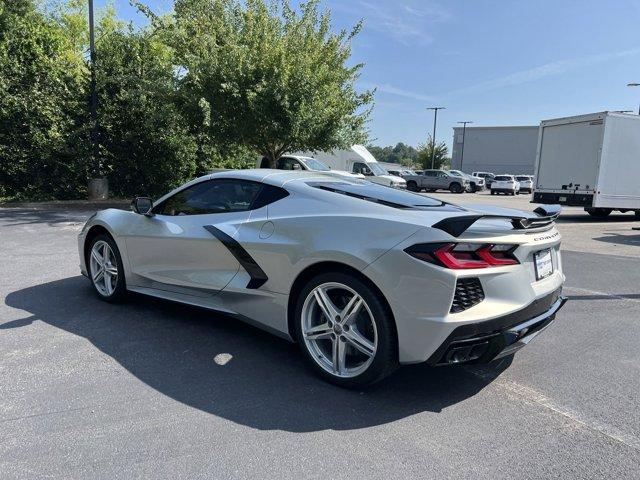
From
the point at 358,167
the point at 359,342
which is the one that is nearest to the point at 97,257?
the point at 359,342

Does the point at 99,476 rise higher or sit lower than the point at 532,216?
lower

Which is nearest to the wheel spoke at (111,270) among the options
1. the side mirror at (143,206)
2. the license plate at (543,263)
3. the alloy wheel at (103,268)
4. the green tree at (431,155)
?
the alloy wheel at (103,268)

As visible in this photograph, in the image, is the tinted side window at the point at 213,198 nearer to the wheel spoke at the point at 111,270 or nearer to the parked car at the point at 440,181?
the wheel spoke at the point at 111,270

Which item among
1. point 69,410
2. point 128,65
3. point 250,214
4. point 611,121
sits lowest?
point 69,410

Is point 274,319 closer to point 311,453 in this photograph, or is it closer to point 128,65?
point 311,453

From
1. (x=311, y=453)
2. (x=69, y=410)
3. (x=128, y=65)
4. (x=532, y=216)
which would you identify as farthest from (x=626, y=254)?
(x=128, y=65)

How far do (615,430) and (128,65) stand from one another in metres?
17.6

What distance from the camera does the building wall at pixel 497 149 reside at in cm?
6638

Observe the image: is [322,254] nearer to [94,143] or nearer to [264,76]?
[264,76]

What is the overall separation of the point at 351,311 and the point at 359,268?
0.31m

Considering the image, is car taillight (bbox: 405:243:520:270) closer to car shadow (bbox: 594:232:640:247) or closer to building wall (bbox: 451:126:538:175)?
car shadow (bbox: 594:232:640:247)

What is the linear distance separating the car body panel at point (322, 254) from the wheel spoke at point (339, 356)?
0.42 metres

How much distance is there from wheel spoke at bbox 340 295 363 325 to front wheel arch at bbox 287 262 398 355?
5.7 inches

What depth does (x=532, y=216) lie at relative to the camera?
131 inches
